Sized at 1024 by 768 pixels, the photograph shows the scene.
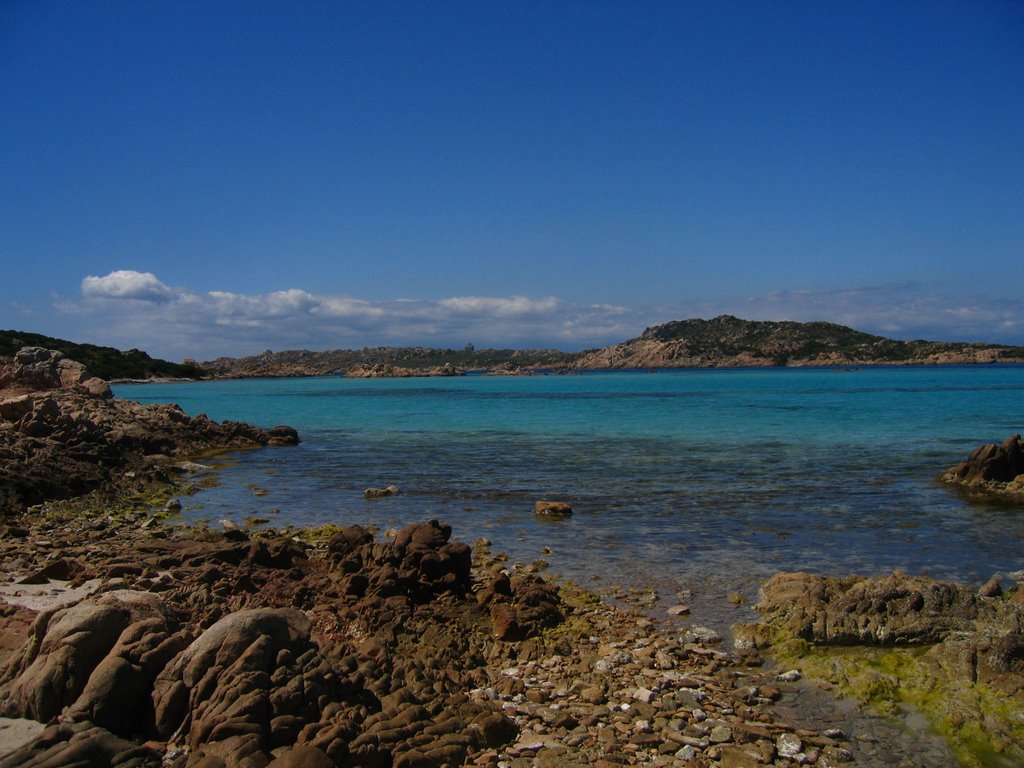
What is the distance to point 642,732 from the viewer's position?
21.9ft

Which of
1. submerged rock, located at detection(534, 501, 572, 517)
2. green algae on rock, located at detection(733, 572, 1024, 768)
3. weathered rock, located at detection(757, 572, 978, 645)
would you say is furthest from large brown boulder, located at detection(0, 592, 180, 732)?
submerged rock, located at detection(534, 501, 572, 517)

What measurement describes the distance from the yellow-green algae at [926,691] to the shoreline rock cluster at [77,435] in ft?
55.3

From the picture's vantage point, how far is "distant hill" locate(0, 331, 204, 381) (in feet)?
343

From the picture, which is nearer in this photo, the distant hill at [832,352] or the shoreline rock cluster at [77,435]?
the shoreline rock cluster at [77,435]

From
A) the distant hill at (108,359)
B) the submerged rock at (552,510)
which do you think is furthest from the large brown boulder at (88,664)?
the distant hill at (108,359)

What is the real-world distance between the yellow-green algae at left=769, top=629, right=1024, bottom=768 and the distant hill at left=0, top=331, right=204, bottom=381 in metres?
98.2

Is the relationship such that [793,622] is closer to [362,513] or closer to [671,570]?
A: [671,570]

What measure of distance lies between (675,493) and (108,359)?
127 metres

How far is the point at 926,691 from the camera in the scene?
763cm

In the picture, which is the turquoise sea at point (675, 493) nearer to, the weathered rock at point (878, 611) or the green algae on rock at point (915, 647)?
the weathered rock at point (878, 611)

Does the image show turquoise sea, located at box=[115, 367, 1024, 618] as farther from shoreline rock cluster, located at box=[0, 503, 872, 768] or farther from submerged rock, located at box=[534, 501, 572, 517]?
shoreline rock cluster, located at box=[0, 503, 872, 768]

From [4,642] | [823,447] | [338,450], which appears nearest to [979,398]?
[823,447]

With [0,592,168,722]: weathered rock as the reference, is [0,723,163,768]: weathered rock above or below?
below

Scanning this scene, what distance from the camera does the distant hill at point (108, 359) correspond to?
105 metres
